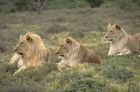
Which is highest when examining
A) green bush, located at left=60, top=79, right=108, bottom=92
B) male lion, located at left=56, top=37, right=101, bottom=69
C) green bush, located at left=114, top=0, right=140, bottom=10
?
green bush, located at left=114, top=0, right=140, bottom=10

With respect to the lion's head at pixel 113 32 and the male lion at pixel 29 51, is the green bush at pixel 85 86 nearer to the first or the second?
the male lion at pixel 29 51

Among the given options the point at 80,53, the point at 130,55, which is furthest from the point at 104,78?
the point at 130,55

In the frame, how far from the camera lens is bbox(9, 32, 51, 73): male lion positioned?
21.8 ft

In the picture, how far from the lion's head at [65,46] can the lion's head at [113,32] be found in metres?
2.77

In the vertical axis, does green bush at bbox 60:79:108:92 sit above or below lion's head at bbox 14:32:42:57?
below

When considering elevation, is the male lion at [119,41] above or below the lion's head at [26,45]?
below

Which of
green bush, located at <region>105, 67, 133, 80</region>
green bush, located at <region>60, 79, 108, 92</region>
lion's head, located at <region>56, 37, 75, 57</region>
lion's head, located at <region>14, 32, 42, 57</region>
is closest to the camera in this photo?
green bush, located at <region>60, 79, 108, 92</region>

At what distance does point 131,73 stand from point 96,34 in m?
8.07

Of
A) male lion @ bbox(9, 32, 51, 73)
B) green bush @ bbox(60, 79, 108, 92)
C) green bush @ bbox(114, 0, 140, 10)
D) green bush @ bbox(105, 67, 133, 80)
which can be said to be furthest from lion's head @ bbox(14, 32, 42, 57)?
green bush @ bbox(114, 0, 140, 10)

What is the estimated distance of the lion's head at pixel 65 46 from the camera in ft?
23.0

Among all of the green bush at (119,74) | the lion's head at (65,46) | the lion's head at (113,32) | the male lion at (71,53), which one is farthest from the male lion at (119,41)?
the green bush at (119,74)

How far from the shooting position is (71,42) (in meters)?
7.06

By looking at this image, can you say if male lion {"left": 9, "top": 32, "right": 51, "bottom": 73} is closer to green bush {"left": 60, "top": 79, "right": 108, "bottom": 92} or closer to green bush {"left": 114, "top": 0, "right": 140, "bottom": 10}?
green bush {"left": 60, "top": 79, "right": 108, "bottom": 92}

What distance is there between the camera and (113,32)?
954 cm
